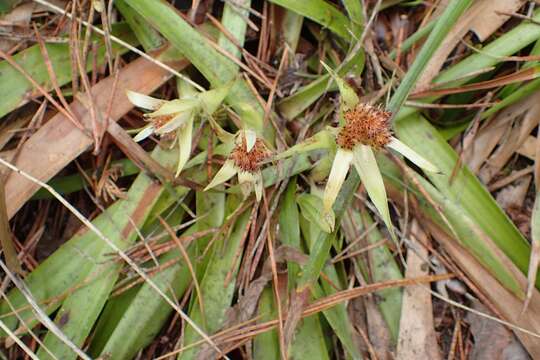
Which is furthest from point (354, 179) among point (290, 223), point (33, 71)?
point (33, 71)

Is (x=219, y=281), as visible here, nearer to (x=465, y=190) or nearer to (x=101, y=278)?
(x=101, y=278)

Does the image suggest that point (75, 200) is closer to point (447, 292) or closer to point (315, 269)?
point (315, 269)

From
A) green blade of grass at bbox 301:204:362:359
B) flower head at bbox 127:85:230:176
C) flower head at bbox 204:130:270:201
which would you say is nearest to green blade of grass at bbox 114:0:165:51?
flower head at bbox 127:85:230:176

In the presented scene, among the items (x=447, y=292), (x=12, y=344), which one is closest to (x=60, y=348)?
(x=12, y=344)

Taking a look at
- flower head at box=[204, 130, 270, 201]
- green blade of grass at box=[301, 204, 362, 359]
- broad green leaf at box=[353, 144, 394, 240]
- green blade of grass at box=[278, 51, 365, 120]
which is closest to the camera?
broad green leaf at box=[353, 144, 394, 240]

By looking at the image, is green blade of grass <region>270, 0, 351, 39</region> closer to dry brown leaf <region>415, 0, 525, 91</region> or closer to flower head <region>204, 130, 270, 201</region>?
dry brown leaf <region>415, 0, 525, 91</region>
